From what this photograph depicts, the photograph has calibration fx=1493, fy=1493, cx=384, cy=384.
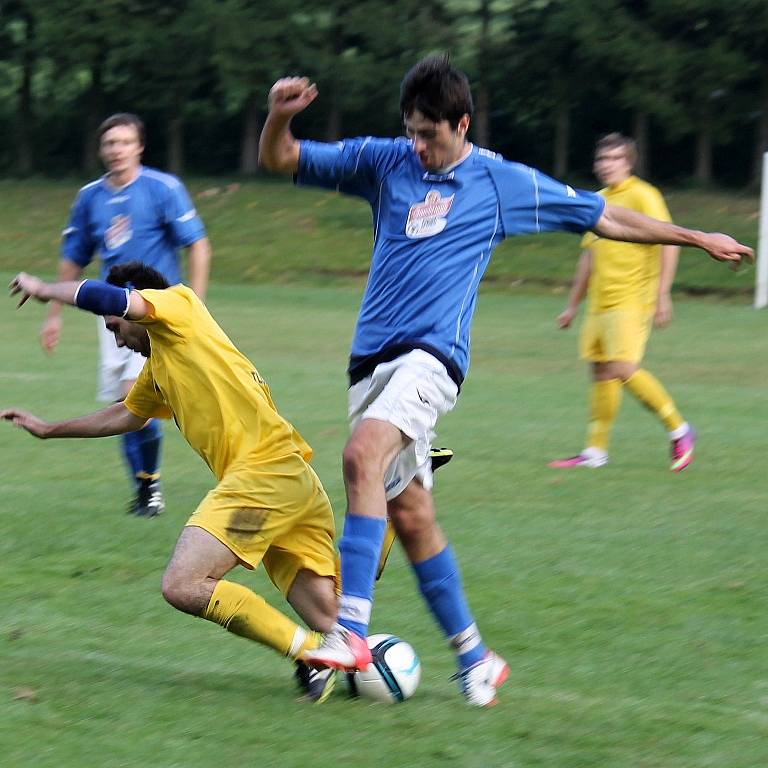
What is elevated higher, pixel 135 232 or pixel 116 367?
pixel 135 232

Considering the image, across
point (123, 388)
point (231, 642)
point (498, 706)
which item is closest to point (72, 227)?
point (123, 388)

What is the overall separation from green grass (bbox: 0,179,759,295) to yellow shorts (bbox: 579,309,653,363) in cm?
1584

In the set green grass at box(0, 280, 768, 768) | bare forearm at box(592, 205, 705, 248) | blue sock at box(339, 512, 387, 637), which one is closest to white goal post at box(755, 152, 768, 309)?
green grass at box(0, 280, 768, 768)

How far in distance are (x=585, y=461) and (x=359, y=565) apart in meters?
5.19

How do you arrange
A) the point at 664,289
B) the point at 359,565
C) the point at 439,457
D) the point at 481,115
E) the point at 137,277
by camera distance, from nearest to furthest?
the point at 359,565 < the point at 439,457 < the point at 137,277 < the point at 664,289 < the point at 481,115

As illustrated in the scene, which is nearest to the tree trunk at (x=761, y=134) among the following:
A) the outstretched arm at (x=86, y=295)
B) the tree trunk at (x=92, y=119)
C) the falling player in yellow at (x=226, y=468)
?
the tree trunk at (x=92, y=119)

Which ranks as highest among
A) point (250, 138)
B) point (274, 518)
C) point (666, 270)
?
point (274, 518)

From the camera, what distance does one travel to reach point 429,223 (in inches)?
196

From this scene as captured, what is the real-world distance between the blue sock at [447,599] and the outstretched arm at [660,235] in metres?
1.25

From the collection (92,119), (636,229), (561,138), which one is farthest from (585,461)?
(92,119)

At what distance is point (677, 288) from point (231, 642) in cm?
2101

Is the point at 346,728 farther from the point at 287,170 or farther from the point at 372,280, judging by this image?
the point at 287,170

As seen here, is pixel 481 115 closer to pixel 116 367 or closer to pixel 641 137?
pixel 641 137

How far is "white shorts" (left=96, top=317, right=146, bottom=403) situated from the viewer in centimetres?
803
